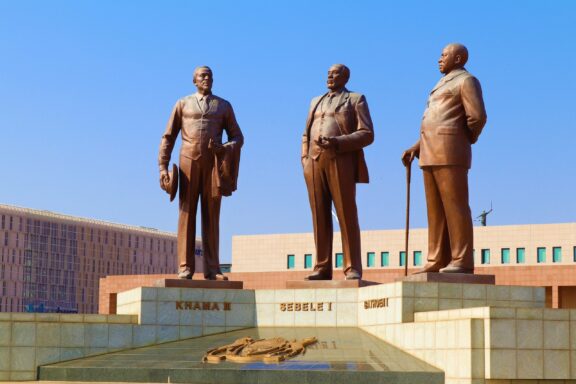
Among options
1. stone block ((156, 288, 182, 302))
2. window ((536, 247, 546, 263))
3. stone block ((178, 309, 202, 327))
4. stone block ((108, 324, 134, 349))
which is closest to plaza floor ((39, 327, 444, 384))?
stone block ((108, 324, 134, 349))

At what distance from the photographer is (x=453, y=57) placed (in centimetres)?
2114

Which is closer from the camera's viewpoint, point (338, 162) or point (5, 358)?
point (5, 358)

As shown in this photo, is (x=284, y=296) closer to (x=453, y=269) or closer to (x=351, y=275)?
(x=351, y=275)

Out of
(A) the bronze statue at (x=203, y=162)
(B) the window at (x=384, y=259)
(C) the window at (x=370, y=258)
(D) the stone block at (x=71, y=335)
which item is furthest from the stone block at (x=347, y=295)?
(C) the window at (x=370, y=258)

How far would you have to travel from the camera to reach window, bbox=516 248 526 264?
233ft

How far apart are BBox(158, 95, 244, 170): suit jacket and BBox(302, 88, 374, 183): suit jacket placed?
1.78 m

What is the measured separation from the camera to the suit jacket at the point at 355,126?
2233 centimetres

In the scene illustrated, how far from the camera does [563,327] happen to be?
56.6 ft

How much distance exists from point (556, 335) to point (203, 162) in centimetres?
870

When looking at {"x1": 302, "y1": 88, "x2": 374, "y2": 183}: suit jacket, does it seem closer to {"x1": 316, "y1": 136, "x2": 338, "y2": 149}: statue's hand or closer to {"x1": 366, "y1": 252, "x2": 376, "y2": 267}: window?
{"x1": 316, "y1": 136, "x2": 338, "y2": 149}: statue's hand

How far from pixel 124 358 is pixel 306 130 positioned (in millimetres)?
5912

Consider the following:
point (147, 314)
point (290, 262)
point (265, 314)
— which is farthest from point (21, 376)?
point (290, 262)

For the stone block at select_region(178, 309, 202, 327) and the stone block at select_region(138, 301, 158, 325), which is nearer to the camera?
the stone block at select_region(138, 301, 158, 325)

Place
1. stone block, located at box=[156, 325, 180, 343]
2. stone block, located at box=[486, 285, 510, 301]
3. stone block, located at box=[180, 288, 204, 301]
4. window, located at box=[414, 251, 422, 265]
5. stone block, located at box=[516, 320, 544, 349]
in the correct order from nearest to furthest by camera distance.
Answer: stone block, located at box=[516, 320, 544, 349], stone block, located at box=[486, 285, 510, 301], stone block, located at box=[156, 325, 180, 343], stone block, located at box=[180, 288, 204, 301], window, located at box=[414, 251, 422, 265]
